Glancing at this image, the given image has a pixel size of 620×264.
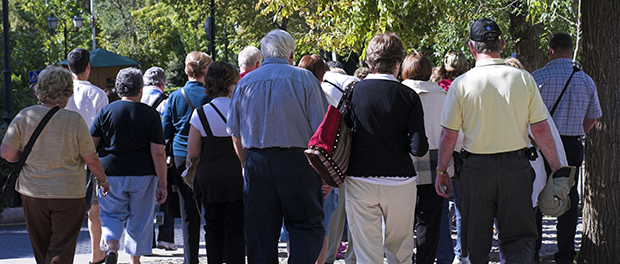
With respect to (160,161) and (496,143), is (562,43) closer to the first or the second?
(496,143)

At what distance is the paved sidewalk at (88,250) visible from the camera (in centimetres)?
686

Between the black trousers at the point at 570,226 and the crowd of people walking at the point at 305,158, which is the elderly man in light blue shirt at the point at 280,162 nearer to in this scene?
the crowd of people walking at the point at 305,158

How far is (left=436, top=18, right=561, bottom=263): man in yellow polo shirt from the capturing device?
4367 millimetres

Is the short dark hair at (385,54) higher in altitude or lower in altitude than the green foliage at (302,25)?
lower

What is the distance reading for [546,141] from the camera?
14.5ft

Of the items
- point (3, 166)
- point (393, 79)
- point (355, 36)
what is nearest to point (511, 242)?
point (393, 79)

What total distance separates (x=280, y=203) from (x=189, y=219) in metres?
1.45

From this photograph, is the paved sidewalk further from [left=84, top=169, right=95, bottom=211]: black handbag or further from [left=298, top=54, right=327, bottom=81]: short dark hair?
[left=298, top=54, right=327, bottom=81]: short dark hair

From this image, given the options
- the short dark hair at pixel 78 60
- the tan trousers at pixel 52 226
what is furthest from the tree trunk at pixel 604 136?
the short dark hair at pixel 78 60

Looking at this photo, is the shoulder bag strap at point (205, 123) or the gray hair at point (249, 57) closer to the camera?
the shoulder bag strap at point (205, 123)

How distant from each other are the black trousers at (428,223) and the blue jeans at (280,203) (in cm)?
104

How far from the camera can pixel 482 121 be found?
441 cm

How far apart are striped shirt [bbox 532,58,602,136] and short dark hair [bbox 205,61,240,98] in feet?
8.77

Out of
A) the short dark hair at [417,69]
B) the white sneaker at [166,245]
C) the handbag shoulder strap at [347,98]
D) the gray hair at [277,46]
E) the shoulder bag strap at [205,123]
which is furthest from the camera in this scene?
the white sneaker at [166,245]
